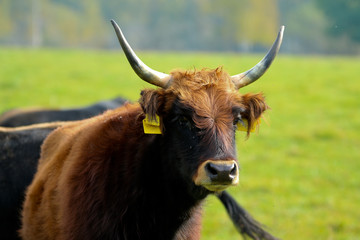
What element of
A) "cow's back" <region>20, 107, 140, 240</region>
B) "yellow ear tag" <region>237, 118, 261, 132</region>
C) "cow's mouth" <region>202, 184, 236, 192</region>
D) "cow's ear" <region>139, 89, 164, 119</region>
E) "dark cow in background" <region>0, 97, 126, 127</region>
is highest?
"cow's ear" <region>139, 89, 164, 119</region>

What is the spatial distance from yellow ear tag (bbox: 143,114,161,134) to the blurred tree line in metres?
31.6

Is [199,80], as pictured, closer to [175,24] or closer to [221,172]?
[221,172]

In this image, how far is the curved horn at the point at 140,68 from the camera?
3918mm

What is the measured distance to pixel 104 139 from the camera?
445 cm

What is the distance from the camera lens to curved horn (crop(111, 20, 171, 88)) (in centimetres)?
392

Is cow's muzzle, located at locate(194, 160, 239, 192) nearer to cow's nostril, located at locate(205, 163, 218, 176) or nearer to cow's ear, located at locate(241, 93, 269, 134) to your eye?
cow's nostril, located at locate(205, 163, 218, 176)

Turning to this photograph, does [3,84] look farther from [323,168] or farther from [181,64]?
[323,168]

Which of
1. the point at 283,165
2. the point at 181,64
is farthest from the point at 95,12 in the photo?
the point at 283,165

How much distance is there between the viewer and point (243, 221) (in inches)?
230

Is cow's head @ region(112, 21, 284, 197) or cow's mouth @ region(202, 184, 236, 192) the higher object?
cow's head @ region(112, 21, 284, 197)

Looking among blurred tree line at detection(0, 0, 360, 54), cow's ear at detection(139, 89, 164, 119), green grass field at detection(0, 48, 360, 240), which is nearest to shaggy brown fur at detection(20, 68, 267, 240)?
cow's ear at detection(139, 89, 164, 119)

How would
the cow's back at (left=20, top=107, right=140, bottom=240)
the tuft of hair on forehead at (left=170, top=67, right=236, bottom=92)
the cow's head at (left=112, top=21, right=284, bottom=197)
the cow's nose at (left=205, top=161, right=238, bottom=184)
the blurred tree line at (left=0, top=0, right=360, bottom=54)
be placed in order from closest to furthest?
the cow's nose at (left=205, top=161, right=238, bottom=184)
the cow's head at (left=112, top=21, right=284, bottom=197)
the tuft of hair on forehead at (left=170, top=67, right=236, bottom=92)
the cow's back at (left=20, top=107, right=140, bottom=240)
the blurred tree line at (left=0, top=0, right=360, bottom=54)

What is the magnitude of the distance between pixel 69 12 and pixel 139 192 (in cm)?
3581

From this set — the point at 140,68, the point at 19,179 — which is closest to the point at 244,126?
the point at 140,68
